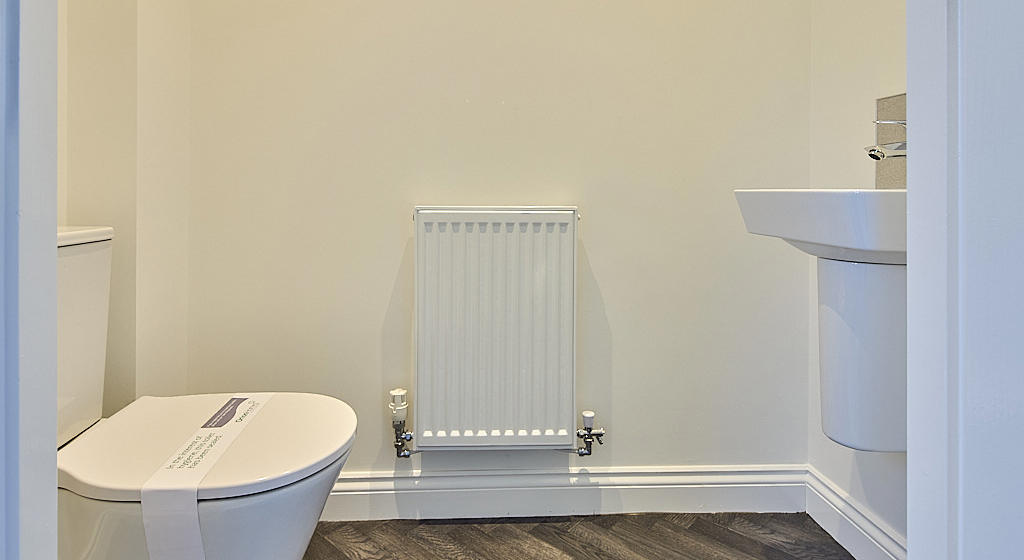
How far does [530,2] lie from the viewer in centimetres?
187

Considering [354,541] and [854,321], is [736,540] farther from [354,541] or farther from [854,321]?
[354,541]

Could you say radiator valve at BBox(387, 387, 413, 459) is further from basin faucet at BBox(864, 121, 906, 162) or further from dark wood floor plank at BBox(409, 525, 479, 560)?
basin faucet at BBox(864, 121, 906, 162)

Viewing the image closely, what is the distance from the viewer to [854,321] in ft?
4.33

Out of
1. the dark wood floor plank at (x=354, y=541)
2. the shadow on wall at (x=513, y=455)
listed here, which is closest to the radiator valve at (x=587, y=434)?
the shadow on wall at (x=513, y=455)

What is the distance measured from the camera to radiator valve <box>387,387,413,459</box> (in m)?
1.83

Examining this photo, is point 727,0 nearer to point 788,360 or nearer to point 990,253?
point 788,360

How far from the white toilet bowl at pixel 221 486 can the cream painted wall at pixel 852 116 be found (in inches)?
46.6

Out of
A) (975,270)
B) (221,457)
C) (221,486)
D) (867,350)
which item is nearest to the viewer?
(975,270)

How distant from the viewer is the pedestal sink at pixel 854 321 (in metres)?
1.26

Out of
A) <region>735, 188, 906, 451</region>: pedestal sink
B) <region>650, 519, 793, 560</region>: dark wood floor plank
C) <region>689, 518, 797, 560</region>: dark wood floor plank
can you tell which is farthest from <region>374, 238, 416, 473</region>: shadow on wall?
<region>735, 188, 906, 451</region>: pedestal sink

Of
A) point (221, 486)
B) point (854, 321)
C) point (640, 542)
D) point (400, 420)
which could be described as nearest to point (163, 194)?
point (400, 420)

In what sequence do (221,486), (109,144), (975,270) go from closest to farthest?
1. (975,270)
2. (221,486)
3. (109,144)

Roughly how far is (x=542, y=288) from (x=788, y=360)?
73cm

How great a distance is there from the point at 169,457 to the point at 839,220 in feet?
3.80
